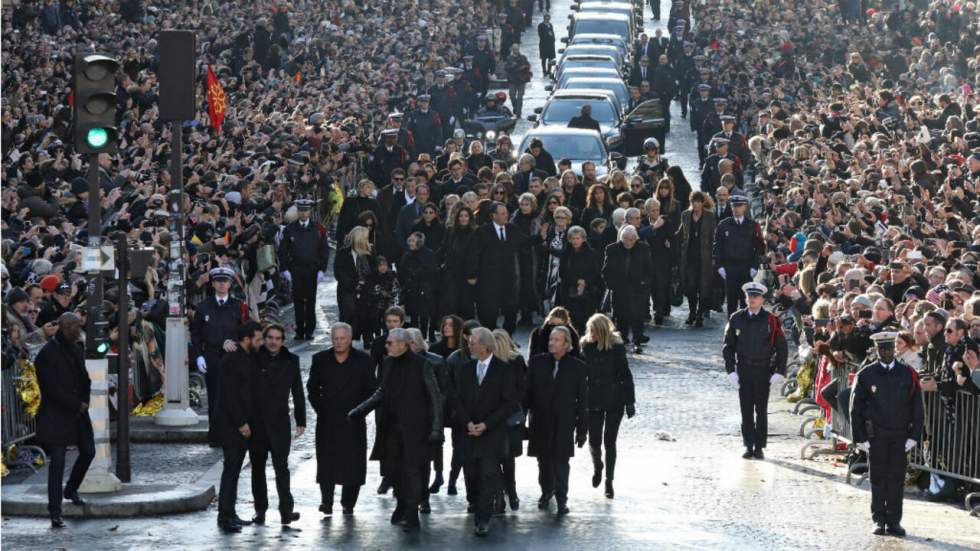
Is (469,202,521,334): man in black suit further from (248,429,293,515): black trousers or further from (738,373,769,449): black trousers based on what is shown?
(248,429,293,515): black trousers

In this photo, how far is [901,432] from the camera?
18.0 metres

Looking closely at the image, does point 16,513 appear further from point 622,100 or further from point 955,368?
point 622,100

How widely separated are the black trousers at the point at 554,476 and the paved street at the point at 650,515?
197mm

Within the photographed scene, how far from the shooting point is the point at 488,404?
17.8m

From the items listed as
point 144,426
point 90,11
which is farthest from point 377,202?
point 90,11

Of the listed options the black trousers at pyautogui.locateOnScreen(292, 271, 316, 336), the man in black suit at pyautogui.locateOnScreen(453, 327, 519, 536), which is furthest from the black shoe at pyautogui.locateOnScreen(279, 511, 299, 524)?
the black trousers at pyautogui.locateOnScreen(292, 271, 316, 336)

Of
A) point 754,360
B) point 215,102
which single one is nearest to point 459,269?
point 754,360

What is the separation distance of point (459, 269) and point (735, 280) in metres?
3.53

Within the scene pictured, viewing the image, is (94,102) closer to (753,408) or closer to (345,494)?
(345,494)

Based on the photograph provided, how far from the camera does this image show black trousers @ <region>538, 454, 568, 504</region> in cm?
1812

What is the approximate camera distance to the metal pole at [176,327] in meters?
21.7

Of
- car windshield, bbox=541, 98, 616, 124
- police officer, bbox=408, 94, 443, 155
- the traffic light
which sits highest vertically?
Result: car windshield, bbox=541, 98, 616, 124

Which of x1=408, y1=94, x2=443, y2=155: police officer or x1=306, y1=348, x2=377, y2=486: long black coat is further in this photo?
x1=408, y1=94, x2=443, y2=155: police officer

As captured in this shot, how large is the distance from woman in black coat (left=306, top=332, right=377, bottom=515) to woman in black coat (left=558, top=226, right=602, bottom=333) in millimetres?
8703
